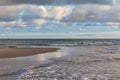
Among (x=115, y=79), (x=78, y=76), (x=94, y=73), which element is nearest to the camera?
(x=115, y=79)

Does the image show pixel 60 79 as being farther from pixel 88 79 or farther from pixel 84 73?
pixel 84 73

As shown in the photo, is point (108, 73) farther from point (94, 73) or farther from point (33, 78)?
point (33, 78)

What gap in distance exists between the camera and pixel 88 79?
21.5 meters

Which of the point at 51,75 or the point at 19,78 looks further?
the point at 51,75

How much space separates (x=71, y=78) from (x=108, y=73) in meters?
3.88

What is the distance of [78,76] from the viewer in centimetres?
2291

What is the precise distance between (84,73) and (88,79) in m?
3.05

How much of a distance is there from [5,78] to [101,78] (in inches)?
262

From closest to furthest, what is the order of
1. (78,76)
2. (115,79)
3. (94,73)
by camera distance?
(115,79) < (78,76) < (94,73)

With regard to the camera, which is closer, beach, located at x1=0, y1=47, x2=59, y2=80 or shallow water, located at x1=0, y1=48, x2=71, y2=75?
beach, located at x1=0, y1=47, x2=59, y2=80

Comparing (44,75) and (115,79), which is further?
(44,75)

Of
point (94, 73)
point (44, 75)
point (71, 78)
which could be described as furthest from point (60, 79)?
point (94, 73)

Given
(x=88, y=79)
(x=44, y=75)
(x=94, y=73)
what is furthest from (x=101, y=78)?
(x=44, y=75)

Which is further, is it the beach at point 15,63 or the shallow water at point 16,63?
the shallow water at point 16,63
